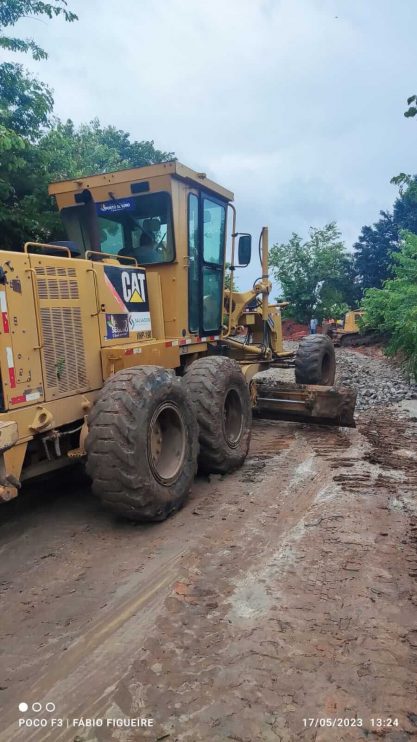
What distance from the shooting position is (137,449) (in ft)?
13.5

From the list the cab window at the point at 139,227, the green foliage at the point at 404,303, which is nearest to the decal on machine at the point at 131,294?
the cab window at the point at 139,227

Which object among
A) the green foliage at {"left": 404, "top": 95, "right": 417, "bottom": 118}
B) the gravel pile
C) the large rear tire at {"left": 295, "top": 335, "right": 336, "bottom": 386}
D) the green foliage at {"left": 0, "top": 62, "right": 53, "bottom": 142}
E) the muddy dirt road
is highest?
the green foliage at {"left": 0, "top": 62, "right": 53, "bottom": 142}

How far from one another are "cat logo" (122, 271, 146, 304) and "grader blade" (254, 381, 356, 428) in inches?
111

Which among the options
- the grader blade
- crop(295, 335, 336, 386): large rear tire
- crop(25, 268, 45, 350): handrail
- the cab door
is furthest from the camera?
crop(295, 335, 336, 386): large rear tire

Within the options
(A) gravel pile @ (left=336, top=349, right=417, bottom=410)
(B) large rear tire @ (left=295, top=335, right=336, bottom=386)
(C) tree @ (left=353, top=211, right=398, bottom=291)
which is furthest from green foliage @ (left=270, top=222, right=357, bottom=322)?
(B) large rear tire @ (left=295, top=335, right=336, bottom=386)

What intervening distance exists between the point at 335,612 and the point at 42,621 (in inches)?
64.8

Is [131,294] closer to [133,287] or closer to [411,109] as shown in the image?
[133,287]

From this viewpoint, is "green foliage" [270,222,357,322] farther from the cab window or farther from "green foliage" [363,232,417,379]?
the cab window

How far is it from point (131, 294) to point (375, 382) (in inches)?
320

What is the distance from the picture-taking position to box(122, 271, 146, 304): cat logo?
5351 millimetres

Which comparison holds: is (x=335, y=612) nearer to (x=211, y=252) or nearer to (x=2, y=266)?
(x=2, y=266)

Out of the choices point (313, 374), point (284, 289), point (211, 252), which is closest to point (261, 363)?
point (313, 374)

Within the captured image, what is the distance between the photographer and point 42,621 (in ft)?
10.0

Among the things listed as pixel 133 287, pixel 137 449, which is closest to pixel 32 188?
pixel 133 287
